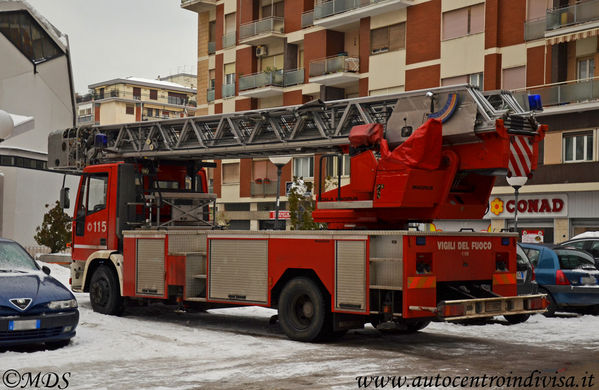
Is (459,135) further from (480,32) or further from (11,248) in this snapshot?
(480,32)

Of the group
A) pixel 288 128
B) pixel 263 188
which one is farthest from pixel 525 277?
pixel 263 188

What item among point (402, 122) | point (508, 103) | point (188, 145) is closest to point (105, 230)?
point (188, 145)

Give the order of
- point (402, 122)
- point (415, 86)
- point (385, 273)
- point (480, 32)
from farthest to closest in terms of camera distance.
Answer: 1. point (415, 86)
2. point (480, 32)
3. point (402, 122)
4. point (385, 273)

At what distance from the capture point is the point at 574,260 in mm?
17016

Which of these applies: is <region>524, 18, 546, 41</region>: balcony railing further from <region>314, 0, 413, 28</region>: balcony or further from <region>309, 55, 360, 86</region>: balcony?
<region>309, 55, 360, 86</region>: balcony

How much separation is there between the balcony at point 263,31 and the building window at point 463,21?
42.2 ft

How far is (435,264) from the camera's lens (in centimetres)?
1148

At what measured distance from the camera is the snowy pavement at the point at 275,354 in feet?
30.2

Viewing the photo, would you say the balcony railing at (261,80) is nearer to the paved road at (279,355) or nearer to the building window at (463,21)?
the building window at (463,21)

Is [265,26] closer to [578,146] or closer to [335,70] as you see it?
[335,70]

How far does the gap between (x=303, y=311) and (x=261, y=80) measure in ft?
123

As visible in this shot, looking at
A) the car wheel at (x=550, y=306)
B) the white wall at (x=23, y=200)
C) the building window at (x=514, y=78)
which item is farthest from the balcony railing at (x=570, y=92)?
the white wall at (x=23, y=200)

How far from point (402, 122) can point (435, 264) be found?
7.22 feet

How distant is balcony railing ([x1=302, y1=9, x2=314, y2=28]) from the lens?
46625 mm
